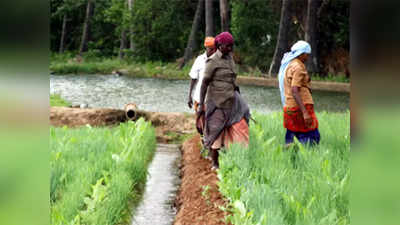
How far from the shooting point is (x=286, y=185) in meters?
4.08

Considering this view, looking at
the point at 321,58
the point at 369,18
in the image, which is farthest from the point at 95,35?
the point at 369,18

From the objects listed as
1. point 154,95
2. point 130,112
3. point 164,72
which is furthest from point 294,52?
point 164,72

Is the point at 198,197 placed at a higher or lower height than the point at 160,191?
higher

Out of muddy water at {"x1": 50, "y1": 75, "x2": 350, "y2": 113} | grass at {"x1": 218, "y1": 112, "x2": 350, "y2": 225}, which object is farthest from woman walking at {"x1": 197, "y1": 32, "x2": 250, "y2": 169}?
muddy water at {"x1": 50, "y1": 75, "x2": 350, "y2": 113}

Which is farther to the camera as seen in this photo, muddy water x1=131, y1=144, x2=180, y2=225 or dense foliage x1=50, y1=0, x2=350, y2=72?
dense foliage x1=50, y1=0, x2=350, y2=72

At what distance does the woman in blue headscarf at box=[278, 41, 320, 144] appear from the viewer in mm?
5758

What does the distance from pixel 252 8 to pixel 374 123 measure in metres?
22.2

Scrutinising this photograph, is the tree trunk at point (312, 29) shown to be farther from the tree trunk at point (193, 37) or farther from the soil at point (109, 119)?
the soil at point (109, 119)

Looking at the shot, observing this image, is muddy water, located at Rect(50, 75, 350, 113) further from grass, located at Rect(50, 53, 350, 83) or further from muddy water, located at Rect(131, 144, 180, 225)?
muddy water, located at Rect(131, 144, 180, 225)

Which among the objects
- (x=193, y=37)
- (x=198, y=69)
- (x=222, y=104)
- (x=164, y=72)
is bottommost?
(x=164, y=72)

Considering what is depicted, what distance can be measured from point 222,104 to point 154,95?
11809mm

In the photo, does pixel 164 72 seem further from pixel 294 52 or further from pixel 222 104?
pixel 294 52

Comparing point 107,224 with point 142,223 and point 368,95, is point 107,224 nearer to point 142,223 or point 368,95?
point 142,223

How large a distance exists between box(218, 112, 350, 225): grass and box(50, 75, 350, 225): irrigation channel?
3.07 feet
